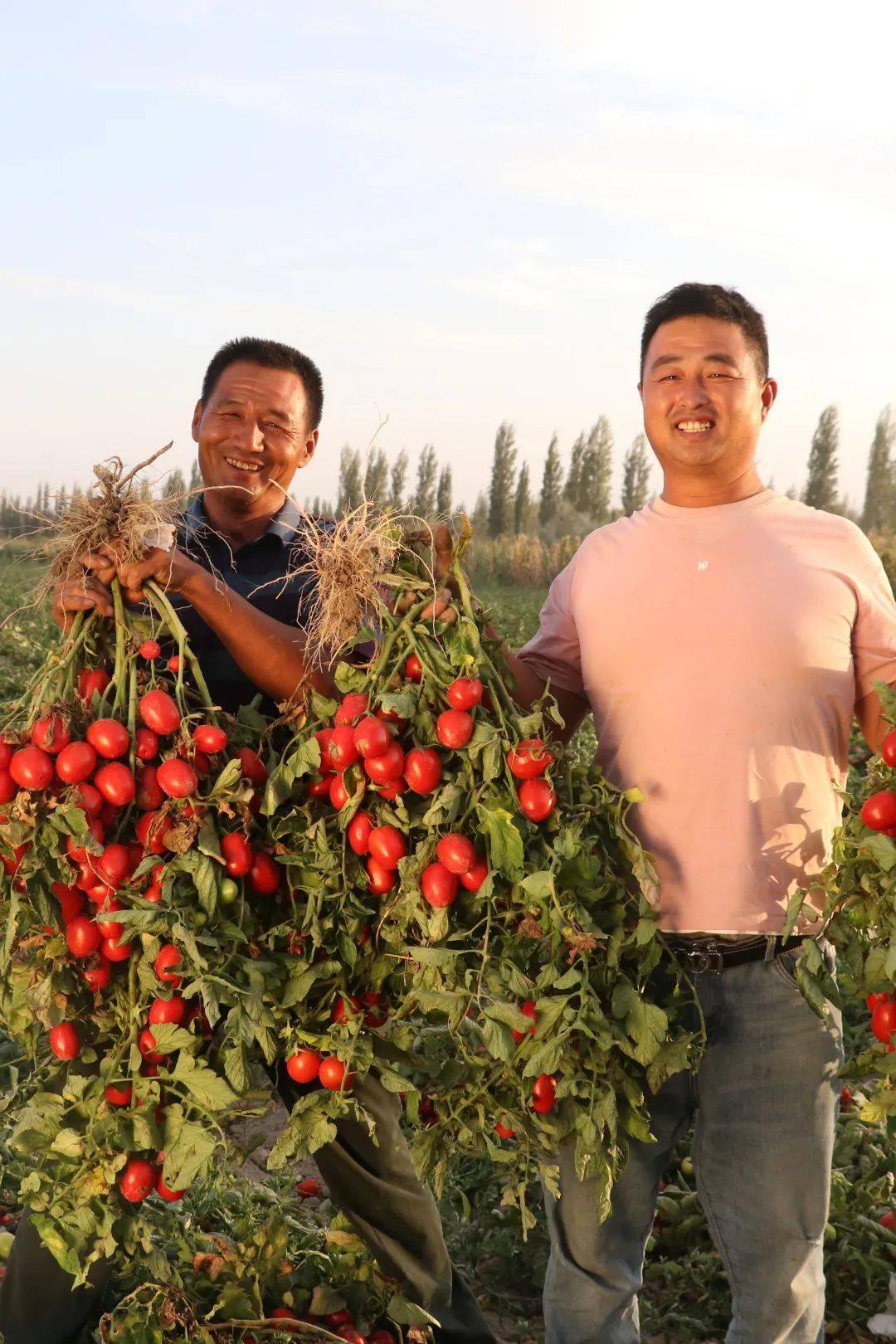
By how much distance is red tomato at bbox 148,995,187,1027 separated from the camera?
201 centimetres

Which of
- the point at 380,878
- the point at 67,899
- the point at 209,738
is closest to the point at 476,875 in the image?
the point at 380,878

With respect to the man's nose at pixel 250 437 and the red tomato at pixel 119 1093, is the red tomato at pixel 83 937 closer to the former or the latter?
the red tomato at pixel 119 1093

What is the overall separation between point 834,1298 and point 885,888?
1924 mm

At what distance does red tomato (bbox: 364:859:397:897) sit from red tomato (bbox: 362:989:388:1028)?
0.80 feet

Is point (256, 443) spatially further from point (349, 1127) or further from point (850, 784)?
point (850, 784)

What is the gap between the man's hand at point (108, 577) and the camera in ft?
7.09

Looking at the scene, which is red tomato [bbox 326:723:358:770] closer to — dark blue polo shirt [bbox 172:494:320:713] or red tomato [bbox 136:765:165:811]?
red tomato [bbox 136:765:165:811]

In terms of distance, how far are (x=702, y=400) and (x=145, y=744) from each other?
123 centimetres

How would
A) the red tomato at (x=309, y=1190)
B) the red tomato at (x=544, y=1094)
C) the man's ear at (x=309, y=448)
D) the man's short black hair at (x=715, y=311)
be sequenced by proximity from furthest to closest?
the red tomato at (x=309, y=1190) → the man's ear at (x=309, y=448) → the man's short black hair at (x=715, y=311) → the red tomato at (x=544, y=1094)

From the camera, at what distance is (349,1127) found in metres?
2.62

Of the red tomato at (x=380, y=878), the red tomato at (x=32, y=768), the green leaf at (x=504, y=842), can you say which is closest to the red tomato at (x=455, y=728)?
the green leaf at (x=504, y=842)

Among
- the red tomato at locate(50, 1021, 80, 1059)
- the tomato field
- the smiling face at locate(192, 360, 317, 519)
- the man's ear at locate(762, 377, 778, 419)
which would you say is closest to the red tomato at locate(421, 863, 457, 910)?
the tomato field

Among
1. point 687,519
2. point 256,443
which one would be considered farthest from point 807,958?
point 256,443

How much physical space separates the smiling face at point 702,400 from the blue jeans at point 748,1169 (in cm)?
97
